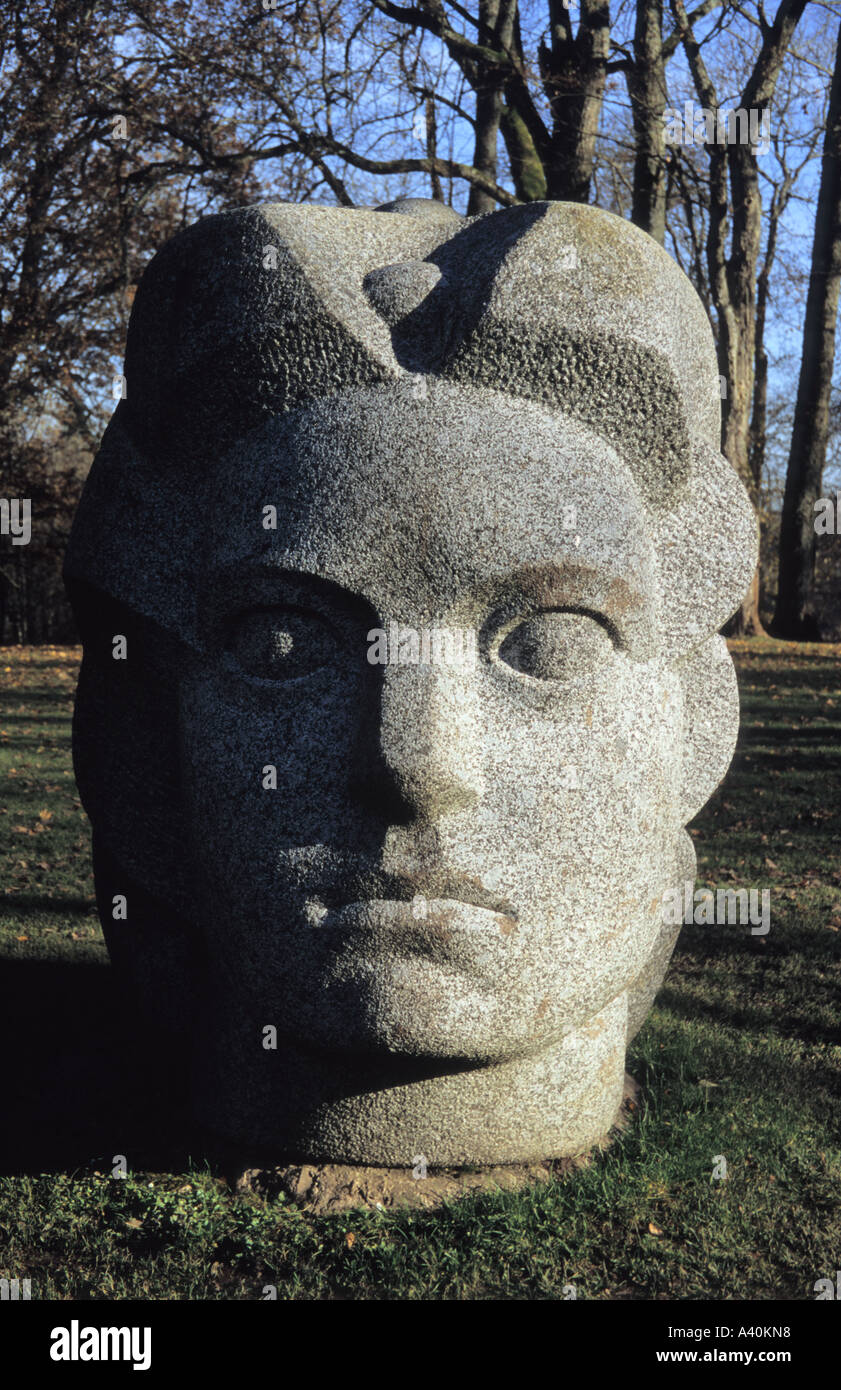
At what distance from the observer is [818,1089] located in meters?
4.47

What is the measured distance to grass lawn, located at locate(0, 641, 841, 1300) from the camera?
3.28 metres

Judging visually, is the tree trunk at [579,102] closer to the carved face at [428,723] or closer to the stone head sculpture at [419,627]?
the stone head sculpture at [419,627]

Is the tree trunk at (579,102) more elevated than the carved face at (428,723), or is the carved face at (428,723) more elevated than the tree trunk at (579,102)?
the tree trunk at (579,102)

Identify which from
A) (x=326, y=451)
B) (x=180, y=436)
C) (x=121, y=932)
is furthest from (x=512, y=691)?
(x=121, y=932)

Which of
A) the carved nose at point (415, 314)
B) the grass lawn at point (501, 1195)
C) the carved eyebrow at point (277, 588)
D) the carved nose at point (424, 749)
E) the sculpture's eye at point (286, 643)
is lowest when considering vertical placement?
the grass lawn at point (501, 1195)

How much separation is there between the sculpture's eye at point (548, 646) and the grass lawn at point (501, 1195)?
1.54 meters

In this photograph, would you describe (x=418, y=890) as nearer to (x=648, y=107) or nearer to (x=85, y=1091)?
(x=85, y=1091)

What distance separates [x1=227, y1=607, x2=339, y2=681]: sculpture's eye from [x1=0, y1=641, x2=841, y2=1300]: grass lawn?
61.2 inches

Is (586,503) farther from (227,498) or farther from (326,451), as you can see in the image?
Answer: (227,498)

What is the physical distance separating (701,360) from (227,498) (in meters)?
1.54

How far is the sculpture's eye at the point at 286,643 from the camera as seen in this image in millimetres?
3404

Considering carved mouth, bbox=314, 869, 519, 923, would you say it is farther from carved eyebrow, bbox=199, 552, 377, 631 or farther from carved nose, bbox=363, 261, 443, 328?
carved nose, bbox=363, 261, 443, 328

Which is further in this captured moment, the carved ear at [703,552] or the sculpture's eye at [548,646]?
the carved ear at [703,552]

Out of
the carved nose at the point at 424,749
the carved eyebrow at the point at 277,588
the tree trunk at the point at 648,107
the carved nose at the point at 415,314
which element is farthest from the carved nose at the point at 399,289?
the tree trunk at the point at 648,107
